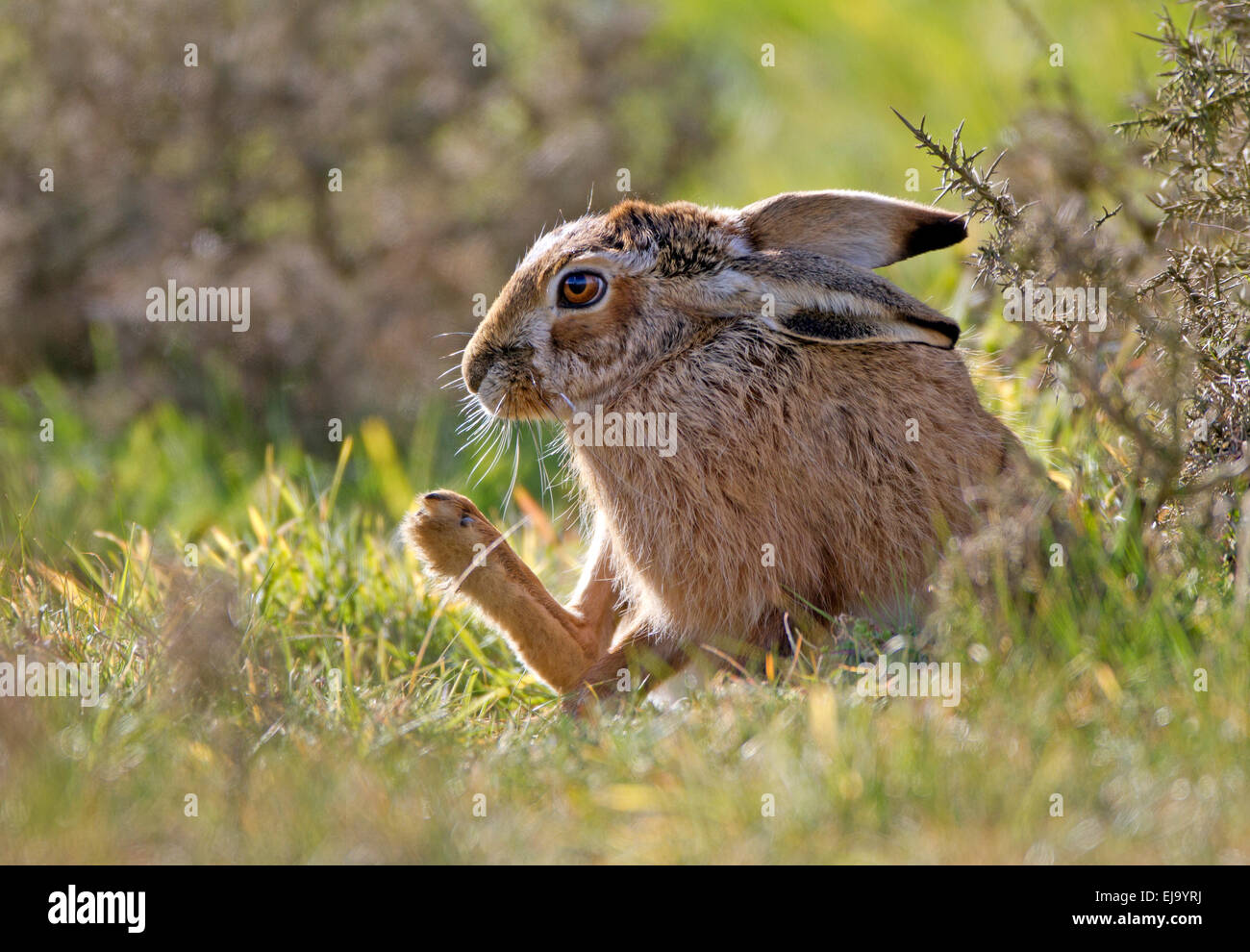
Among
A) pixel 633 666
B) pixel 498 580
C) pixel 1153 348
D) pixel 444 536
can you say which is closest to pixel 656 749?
pixel 633 666

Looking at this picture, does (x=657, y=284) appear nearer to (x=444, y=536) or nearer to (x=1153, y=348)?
(x=444, y=536)

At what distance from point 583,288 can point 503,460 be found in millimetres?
3104

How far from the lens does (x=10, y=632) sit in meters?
4.31

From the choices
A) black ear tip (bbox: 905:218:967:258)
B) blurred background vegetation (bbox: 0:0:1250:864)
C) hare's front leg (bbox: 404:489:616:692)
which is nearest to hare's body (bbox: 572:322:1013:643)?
blurred background vegetation (bbox: 0:0:1250:864)

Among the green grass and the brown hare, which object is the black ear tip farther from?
the green grass

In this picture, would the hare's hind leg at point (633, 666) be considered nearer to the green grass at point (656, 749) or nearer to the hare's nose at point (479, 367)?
the green grass at point (656, 749)

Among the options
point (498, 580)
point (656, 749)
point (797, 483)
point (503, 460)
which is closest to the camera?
point (656, 749)

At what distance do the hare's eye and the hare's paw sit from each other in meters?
0.83

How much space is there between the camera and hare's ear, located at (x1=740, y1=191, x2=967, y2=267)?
4.60 m

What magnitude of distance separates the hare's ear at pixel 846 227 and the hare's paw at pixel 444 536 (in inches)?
54.6

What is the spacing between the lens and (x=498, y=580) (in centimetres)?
475

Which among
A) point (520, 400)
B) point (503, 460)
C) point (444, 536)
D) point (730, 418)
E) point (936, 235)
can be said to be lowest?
point (444, 536)

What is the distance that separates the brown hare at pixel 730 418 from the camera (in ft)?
14.3

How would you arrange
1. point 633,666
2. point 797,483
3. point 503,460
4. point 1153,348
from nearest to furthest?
point 797,483
point 1153,348
point 633,666
point 503,460
